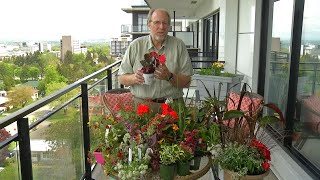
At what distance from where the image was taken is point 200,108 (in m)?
1.73

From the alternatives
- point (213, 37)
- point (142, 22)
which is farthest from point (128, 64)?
point (142, 22)

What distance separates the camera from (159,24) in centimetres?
205

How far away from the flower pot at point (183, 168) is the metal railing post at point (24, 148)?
0.79 m

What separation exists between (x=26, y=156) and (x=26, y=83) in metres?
20.4

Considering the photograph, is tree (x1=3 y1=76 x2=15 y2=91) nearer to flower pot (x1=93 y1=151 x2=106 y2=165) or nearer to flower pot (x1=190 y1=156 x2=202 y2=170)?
flower pot (x1=93 y1=151 x2=106 y2=165)

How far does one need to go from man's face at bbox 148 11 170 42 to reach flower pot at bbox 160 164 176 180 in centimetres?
103

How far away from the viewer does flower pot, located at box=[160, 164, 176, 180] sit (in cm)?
135

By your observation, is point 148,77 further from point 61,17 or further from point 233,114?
point 61,17

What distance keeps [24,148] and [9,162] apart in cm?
11

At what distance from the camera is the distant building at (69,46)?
1866cm

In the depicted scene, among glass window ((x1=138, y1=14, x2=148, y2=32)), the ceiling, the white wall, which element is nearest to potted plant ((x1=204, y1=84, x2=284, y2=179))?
the white wall

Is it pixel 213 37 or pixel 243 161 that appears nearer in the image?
pixel 243 161

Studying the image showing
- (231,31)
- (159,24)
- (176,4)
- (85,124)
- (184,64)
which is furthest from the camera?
(176,4)

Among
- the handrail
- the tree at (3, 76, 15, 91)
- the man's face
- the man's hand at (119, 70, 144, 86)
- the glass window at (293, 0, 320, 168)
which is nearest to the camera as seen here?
→ the handrail
